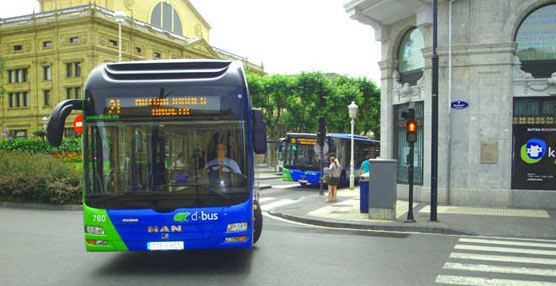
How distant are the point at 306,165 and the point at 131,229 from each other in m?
19.8

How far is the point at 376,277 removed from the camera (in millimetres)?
6734

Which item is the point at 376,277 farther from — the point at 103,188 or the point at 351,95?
the point at 351,95

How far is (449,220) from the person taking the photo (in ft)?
40.0

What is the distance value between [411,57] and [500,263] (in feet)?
36.3

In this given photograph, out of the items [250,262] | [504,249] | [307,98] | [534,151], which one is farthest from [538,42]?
[307,98]

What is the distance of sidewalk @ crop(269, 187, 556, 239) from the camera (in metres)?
11.0

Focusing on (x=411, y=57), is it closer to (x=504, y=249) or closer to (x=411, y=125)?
(x=411, y=125)

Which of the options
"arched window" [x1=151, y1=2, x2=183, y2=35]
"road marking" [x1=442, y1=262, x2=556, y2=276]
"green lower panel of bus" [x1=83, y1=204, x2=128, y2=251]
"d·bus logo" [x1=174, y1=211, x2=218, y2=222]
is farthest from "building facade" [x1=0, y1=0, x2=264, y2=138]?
"road marking" [x1=442, y1=262, x2=556, y2=276]

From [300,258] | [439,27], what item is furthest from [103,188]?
[439,27]

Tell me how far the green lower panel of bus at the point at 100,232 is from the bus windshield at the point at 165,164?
12 cm

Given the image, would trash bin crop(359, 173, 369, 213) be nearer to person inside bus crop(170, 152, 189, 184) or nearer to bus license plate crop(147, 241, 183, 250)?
person inside bus crop(170, 152, 189, 184)

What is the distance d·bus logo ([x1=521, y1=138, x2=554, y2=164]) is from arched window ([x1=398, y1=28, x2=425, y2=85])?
4090 millimetres

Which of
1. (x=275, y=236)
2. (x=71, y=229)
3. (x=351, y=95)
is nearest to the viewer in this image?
(x=275, y=236)

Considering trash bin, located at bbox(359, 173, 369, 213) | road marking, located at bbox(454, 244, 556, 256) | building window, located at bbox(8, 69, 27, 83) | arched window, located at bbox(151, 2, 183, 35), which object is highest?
arched window, located at bbox(151, 2, 183, 35)
